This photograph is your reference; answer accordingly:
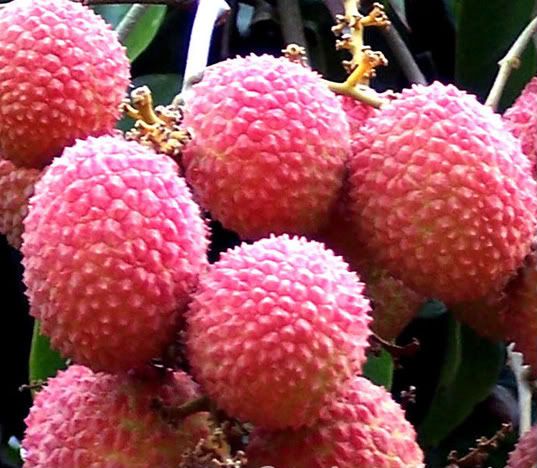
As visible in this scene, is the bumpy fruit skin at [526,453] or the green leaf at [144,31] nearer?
the bumpy fruit skin at [526,453]

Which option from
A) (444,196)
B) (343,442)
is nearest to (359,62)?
(444,196)

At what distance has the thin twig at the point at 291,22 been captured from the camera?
0.96 meters

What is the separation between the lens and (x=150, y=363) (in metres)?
0.59

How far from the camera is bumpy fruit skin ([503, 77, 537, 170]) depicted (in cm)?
69

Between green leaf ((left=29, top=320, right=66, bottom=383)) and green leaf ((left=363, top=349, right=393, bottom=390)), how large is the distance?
21 cm

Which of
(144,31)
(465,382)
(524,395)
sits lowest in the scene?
(465,382)

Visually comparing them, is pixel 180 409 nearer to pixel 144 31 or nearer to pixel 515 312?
pixel 515 312

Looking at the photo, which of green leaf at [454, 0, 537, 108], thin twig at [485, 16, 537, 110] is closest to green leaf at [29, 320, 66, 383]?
thin twig at [485, 16, 537, 110]

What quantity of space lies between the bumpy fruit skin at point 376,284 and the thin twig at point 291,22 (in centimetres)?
32

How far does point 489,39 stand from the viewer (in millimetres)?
1039

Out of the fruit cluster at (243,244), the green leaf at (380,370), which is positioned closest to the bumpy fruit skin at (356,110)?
the fruit cluster at (243,244)

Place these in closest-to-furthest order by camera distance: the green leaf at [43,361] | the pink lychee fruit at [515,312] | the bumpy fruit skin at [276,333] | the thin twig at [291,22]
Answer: the bumpy fruit skin at [276,333] → the pink lychee fruit at [515,312] → the green leaf at [43,361] → the thin twig at [291,22]

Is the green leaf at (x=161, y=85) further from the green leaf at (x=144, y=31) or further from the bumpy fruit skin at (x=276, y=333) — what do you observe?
the bumpy fruit skin at (x=276, y=333)

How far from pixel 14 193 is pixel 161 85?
0.37 meters
